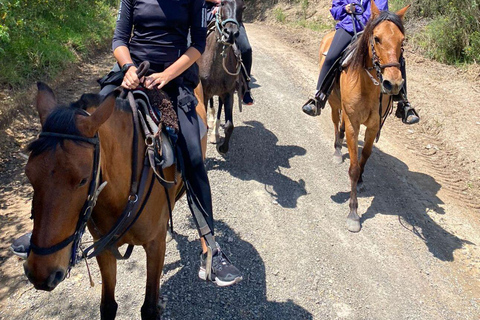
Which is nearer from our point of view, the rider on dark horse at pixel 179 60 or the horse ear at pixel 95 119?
the horse ear at pixel 95 119

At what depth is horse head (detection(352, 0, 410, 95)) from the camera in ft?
14.3

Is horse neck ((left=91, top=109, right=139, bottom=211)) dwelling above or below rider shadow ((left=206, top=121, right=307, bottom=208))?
above

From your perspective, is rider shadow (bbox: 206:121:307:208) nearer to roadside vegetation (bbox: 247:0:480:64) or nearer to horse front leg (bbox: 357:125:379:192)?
horse front leg (bbox: 357:125:379:192)

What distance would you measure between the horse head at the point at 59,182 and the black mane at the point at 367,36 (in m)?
3.90

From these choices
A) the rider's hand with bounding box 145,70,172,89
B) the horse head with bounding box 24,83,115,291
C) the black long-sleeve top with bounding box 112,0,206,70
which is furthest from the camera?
the black long-sleeve top with bounding box 112,0,206,70

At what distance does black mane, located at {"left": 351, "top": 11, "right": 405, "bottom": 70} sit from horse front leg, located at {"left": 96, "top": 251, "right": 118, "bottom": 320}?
3996 millimetres

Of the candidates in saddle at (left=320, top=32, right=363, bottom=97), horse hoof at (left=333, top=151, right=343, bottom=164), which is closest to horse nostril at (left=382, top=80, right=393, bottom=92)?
saddle at (left=320, top=32, right=363, bottom=97)

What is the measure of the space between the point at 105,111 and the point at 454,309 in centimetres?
407

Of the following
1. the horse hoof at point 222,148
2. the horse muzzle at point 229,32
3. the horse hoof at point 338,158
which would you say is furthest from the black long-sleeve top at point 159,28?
the horse hoof at point 338,158

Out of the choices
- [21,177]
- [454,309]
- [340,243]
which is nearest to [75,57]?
[21,177]

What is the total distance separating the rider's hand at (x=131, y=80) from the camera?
2729 mm

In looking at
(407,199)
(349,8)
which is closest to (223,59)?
(349,8)

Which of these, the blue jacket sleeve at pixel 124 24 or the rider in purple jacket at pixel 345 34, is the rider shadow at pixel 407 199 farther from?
the blue jacket sleeve at pixel 124 24

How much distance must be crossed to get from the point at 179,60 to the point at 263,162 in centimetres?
374
